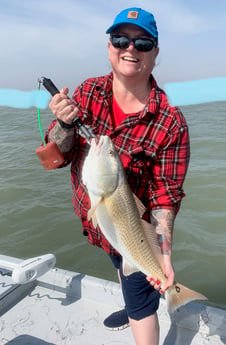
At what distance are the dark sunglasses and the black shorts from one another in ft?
5.56

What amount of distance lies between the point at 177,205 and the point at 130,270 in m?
0.68

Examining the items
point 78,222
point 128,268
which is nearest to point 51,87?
point 128,268

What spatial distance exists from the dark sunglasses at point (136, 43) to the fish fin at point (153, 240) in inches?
47.5

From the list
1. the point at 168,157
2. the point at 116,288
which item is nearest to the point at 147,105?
the point at 168,157

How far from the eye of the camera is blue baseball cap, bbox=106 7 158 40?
7.64ft

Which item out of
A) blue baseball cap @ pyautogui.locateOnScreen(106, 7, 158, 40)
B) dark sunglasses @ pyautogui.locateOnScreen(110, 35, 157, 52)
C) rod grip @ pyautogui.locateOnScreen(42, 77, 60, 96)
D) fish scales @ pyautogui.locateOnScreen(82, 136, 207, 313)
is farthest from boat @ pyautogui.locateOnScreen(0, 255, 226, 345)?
blue baseball cap @ pyautogui.locateOnScreen(106, 7, 158, 40)

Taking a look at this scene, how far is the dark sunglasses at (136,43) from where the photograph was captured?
2367 mm

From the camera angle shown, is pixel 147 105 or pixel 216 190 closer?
pixel 147 105

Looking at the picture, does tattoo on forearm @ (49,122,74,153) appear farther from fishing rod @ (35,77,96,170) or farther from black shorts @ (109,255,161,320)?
black shorts @ (109,255,161,320)

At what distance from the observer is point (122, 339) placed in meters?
3.30

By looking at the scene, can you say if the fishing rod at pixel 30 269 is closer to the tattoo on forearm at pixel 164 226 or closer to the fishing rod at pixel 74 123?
the tattoo on forearm at pixel 164 226

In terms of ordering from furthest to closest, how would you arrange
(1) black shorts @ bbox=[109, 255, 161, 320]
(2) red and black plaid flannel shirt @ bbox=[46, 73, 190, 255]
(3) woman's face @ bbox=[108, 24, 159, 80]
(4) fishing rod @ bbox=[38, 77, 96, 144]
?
1. (1) black shorts @ bbox=[109, 255, 161, 320]
2. (2) red and black plaid flannel shirt @ bbox=[46, 73, 190, 255]
3. (3) woman's face @ bbox=[108, 24, 159, 80]
4. (4) fishing rod @ bbox=[38, 77, 96, 144]

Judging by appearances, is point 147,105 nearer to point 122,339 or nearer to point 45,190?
point 122,339

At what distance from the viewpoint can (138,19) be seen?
2.33 m
